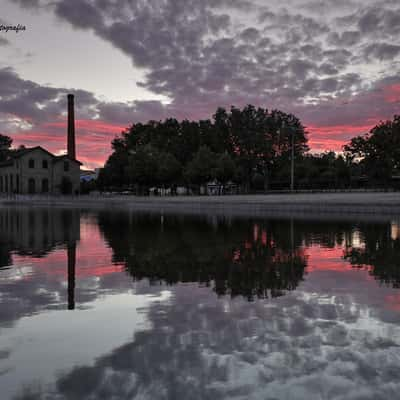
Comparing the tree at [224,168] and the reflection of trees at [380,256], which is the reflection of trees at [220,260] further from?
the tree at [224,168]

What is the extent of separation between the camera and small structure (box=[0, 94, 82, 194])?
86.1m

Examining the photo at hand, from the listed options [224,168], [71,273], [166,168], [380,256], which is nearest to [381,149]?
[224,168]

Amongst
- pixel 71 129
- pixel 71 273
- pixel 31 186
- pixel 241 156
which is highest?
pixel 71 129

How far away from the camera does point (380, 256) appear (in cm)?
1469

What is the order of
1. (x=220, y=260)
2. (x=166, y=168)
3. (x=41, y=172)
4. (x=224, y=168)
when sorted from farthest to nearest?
(x=41, y=172) → (x=166, y=168) → (x=224, y=168) → (x=220, y=260)

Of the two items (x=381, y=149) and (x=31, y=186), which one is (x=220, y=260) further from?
(x=31, y=186)

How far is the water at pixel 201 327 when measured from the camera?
5.11 meters

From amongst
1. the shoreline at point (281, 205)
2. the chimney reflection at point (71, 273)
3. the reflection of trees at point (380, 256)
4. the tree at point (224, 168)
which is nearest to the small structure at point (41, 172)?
the shoreline at point (281, 205)

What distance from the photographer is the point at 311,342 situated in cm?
642

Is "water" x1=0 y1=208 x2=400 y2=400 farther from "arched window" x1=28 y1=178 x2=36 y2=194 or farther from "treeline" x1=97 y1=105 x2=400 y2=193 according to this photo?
"arched window" x1=28 y1=178 x2=36 y2=194

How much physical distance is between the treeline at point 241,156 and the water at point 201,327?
56163 millimetres

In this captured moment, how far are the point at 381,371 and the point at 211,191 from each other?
97.3m

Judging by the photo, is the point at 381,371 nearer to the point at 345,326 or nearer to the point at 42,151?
the point at 345,326

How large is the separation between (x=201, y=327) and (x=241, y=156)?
270 ft
